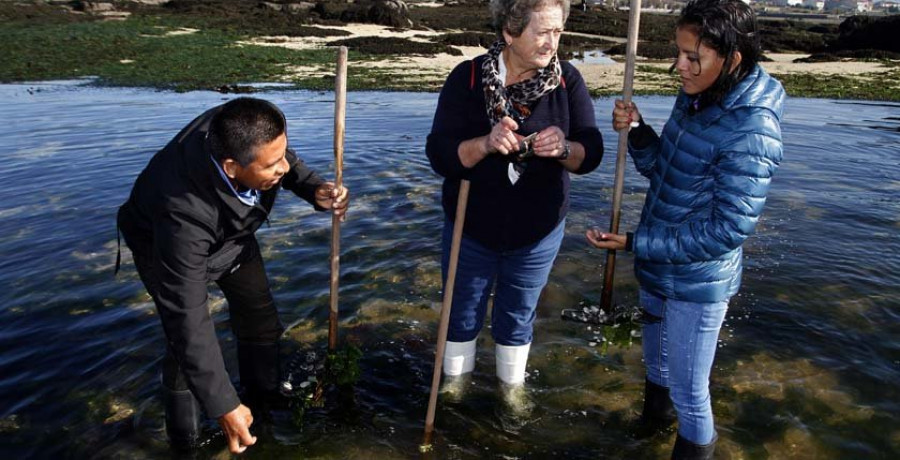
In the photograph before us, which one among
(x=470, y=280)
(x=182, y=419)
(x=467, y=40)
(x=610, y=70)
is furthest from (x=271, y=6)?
(x=470, y=280)

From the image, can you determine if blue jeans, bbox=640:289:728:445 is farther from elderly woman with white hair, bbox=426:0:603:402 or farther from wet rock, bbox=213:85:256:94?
wet rock, bbox=213:85:256:94

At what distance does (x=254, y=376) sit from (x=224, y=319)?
188cm

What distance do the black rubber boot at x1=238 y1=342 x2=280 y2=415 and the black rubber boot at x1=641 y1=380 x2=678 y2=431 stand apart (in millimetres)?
2962

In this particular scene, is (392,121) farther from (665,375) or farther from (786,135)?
(665,375)

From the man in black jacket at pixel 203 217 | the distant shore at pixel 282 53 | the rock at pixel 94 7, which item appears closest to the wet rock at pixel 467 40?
the distant shore at pixel 282 53

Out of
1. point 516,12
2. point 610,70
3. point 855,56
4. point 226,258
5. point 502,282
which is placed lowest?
point 502,282

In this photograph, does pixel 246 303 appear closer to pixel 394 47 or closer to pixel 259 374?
pixel 259 374

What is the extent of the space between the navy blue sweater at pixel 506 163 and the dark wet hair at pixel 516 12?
0.90 feet

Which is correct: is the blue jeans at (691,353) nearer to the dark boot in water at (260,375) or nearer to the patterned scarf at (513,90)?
the patterned scarf at (513,90)

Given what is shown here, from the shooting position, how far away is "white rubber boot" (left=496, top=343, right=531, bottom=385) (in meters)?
4.54

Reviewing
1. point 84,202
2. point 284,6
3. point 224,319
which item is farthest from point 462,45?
point 224,319

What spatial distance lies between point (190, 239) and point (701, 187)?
2.84m

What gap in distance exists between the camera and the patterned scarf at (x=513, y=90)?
A: 3.52 meters

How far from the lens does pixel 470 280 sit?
4141 millimetres
